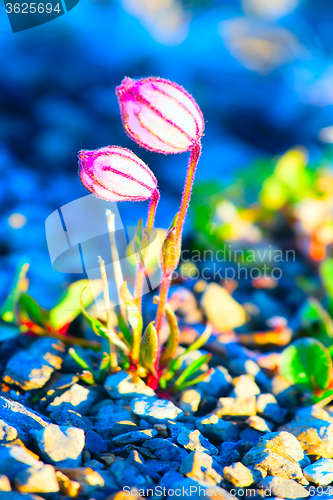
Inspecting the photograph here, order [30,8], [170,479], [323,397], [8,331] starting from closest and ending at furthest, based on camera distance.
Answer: [170,479] < [323,397] < [8,331] < [30,8]

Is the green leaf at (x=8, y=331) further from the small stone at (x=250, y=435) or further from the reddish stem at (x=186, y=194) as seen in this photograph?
the small stone at (x=250, y=435)

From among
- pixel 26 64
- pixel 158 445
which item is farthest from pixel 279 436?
pixel 26 64

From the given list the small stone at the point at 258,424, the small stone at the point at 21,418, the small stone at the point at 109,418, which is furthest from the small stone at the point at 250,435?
the small stone at the point at 21,418

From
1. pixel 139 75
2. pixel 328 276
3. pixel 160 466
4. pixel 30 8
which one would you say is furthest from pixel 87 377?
pixel 139 75

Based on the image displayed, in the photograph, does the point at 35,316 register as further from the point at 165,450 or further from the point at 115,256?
the point at 165,450

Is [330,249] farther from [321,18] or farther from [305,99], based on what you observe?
[321,18]

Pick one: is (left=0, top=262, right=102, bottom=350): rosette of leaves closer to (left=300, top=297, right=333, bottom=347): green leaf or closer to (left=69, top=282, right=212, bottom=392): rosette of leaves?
(left=69, top=282, right=212, bottom=392): rosette of leaves
